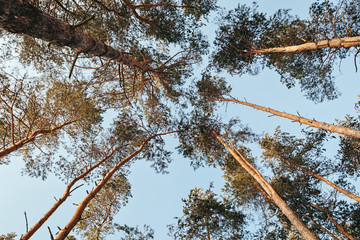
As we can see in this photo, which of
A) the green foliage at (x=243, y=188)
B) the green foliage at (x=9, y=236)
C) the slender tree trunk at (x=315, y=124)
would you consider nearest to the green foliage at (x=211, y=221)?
the green foliage at (x=243, y=188)

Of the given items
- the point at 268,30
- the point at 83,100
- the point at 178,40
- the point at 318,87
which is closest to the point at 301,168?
the point at 318,87

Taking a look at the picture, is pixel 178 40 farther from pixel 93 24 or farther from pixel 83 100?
pixel 83 100

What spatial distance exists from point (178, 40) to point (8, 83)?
6.90 metres

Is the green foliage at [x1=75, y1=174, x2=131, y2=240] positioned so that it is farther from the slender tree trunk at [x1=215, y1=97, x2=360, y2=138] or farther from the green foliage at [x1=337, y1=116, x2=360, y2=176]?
the green foliage at [x1=337, y1=116, x2=360, y2=176]

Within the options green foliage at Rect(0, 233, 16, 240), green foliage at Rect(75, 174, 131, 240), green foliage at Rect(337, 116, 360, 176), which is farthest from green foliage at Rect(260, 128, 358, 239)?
green foliage at Rect(0, 233, 16, 240)

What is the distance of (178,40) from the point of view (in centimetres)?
809

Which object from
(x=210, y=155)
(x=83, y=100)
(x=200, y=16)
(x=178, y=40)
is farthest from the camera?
(x=210, y=155)

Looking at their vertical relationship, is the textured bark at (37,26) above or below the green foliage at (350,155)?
below

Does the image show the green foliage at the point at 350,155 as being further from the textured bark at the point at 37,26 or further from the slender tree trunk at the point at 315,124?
the textured bark at the point at 37,26

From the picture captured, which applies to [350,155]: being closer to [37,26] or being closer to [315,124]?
[315,124]

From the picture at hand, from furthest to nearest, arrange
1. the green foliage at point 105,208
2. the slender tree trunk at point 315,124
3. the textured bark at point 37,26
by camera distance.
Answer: the green foliage at point 105,208
the slender tree trunk at point 315,124
the textured bark at point 37,26

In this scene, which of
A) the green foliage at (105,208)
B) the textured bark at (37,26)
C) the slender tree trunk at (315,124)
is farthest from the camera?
the green foliage at (105,208)

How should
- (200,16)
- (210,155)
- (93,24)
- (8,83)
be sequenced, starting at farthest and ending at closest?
(210,155)
(200,16)
(93,24)
(8,83)

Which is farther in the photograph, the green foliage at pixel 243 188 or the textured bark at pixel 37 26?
the green foliage at pixel 243 188
